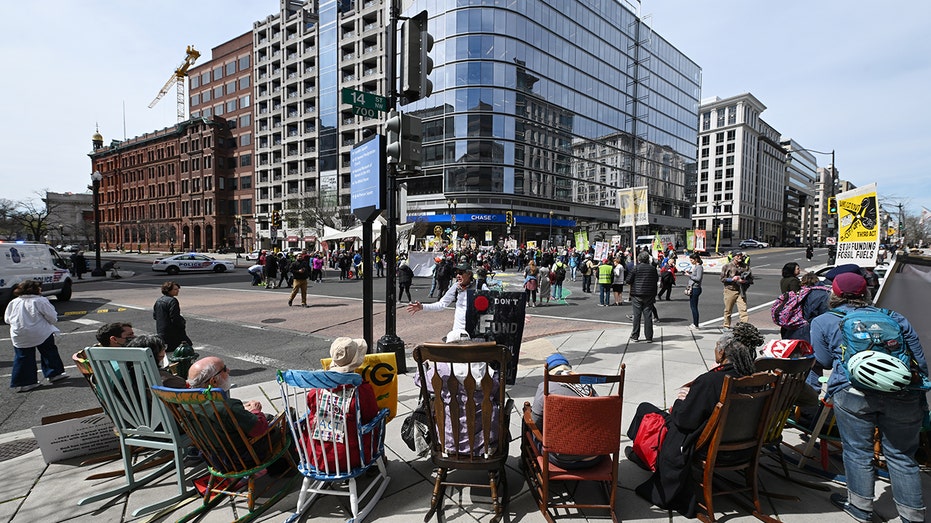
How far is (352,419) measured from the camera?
2.88 m

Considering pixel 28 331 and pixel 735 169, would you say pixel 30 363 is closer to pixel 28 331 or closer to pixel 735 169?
pixel 28 331

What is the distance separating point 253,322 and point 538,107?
50069mm

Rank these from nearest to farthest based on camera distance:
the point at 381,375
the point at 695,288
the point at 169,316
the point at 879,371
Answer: the point at 879,371, the point at 381,375, the point at 169,316, the point at 695,288

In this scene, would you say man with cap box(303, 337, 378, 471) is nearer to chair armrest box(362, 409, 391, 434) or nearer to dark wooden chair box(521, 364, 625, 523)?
chair armrest box(362, 409, 391, 434)

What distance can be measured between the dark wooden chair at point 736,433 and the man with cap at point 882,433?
25.3 inches

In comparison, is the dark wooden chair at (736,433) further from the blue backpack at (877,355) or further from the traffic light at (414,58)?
the traffic light at (414,58)

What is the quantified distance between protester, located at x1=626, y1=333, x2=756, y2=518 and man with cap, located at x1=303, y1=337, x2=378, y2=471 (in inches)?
83.5

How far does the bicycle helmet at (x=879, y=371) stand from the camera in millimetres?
Result: 2605

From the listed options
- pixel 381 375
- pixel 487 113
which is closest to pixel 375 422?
pixel 381 375

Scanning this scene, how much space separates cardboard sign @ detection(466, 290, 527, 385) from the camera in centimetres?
519

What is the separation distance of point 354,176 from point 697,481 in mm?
5509

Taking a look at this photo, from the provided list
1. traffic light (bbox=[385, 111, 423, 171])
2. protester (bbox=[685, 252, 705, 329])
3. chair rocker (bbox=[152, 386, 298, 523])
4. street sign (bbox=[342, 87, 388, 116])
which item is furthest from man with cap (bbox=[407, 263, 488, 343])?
protester (bbox=[685, 252, 705, 329])

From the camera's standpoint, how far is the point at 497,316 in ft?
17.1

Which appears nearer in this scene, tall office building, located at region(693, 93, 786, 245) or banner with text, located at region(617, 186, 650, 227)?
banner with text, located at region(617, 186, 650, 227)
